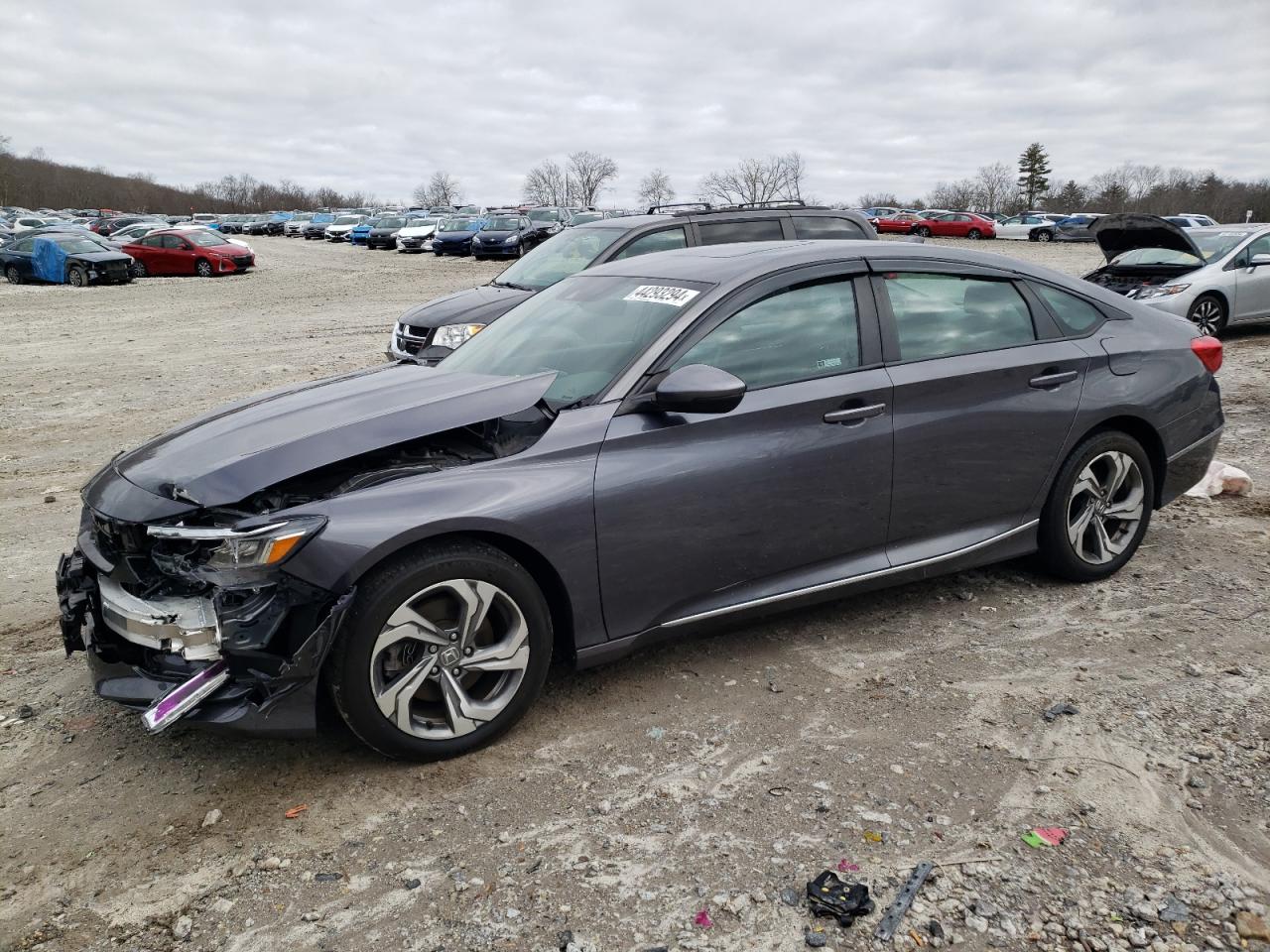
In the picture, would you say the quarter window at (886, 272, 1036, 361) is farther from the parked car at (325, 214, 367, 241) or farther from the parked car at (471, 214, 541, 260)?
the parked car at (325, 214, 367, 241)

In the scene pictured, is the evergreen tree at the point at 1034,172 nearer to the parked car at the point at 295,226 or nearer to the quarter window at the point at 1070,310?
the parked car at the point at 295,226

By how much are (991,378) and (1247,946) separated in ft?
8.03

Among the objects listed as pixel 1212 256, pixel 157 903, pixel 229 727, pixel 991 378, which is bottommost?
pixel 157 903

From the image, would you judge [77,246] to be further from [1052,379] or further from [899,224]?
[899,224]

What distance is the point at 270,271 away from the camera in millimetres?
32219

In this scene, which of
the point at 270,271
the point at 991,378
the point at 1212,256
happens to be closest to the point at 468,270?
the point at 270,271

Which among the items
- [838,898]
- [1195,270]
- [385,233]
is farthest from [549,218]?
[838,898]

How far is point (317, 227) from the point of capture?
6156cm

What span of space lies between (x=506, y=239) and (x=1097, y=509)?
3036 centimetres

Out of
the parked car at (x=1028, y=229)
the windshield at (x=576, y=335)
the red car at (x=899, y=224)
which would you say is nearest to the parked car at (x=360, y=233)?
the red car at (x=899, y=224)

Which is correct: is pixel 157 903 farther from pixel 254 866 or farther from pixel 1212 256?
pixel 1212 256

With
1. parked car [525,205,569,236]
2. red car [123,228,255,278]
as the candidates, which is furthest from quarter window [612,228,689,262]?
parked car [525,205,569,236]

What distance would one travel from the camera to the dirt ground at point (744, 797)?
8.49 ft

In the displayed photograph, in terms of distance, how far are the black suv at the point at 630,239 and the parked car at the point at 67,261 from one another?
75.0 ft
